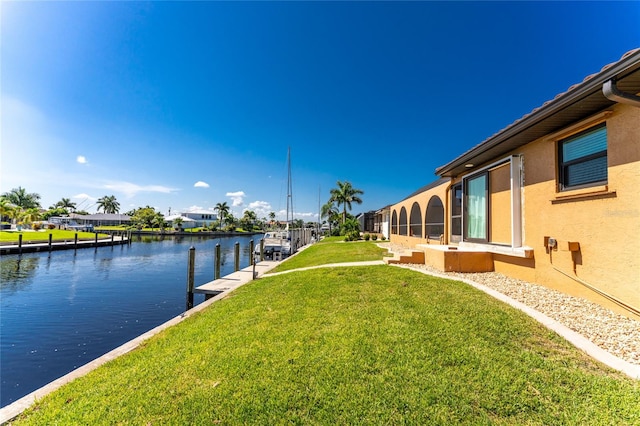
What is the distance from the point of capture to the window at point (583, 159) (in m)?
4.46

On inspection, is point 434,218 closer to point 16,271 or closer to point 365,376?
point 365,376

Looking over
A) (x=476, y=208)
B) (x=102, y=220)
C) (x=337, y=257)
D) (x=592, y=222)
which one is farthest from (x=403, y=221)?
(x=102, y=220)

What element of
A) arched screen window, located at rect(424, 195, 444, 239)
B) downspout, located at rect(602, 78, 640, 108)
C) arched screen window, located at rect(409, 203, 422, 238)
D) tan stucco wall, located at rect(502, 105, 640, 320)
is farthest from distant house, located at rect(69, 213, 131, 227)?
downspout, located at rect(602, 78, 640, 108)

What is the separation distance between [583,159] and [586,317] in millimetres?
2690

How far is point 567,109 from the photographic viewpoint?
15.0ft

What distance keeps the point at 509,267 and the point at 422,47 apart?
12.9m

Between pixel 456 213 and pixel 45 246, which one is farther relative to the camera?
pixel 45 246

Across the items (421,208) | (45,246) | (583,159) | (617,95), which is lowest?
(45,246)

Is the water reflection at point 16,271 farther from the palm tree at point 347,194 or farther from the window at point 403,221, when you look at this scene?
the palm tree at point 347,194

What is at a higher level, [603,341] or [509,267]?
[509,267]

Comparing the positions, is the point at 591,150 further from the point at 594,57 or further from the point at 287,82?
the point at 287,82

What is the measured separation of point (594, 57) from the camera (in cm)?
1120

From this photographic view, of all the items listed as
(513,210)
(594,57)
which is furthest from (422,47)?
(513,210)

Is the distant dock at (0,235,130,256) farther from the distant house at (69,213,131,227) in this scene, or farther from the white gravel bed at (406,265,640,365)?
the distant house at (69,213,131,227)
